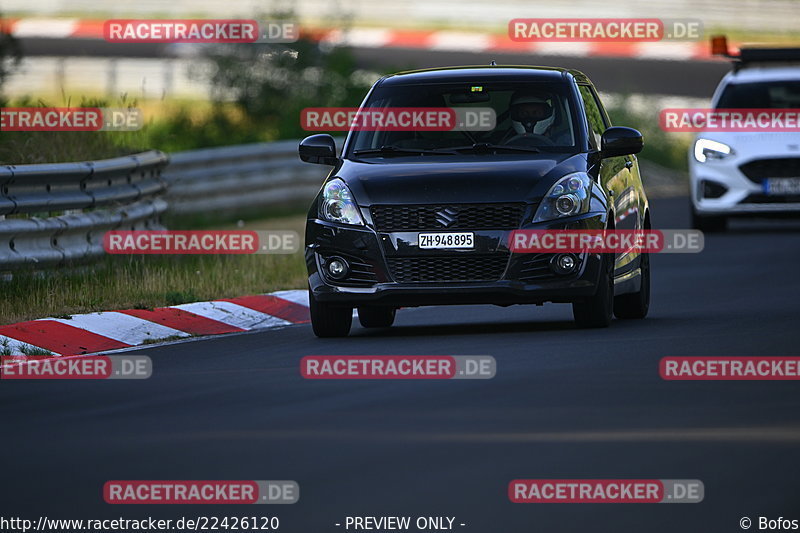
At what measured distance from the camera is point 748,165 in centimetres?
2239

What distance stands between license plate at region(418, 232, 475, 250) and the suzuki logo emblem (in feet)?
0.22

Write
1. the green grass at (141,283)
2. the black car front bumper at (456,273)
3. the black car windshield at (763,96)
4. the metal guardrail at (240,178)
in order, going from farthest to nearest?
the metal guardrail at (240,178) → the black car windshield at (763,96) → the green grass at (141,283) → the black car front bumper at (456,273)

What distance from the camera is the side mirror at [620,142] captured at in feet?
42.7

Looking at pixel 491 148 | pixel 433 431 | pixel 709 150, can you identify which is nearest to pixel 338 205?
pixel 491 148

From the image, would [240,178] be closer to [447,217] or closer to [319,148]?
[319,148]

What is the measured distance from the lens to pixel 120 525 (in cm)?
670

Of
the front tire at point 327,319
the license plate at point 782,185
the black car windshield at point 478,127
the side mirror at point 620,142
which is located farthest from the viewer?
the license plate at point 782,185

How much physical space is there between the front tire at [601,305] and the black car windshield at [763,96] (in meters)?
10.9

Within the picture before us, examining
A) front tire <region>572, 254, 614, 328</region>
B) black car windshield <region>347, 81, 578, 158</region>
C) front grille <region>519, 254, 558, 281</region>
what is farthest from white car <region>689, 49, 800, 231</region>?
front grille <region>519, 254, 558, 281</region>

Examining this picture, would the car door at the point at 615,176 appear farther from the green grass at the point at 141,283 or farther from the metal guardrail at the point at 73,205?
the metal guardrail at the point at 73,205

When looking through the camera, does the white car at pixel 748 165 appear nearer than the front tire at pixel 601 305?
No

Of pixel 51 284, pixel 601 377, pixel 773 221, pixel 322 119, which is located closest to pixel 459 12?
pixel 322 119

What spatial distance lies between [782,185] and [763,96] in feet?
4.66

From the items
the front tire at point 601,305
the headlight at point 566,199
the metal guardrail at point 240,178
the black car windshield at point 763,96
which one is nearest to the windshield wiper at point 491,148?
the headlight at point 566,199
